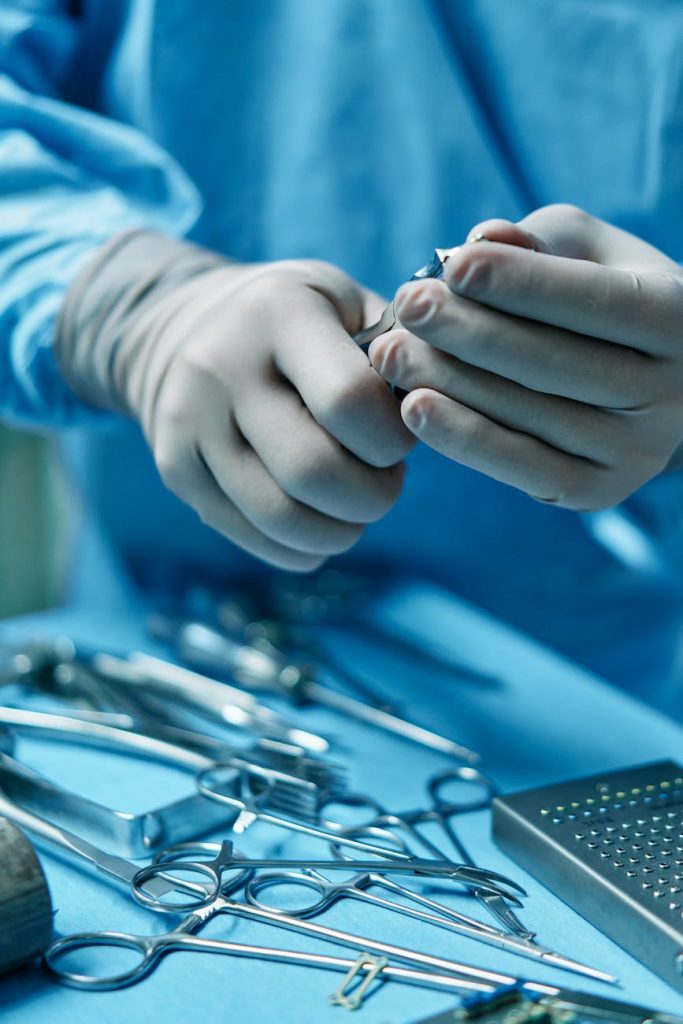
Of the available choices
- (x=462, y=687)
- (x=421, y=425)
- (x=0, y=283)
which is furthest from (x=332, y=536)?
(x=0, y=283)

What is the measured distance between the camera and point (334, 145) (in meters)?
1.00

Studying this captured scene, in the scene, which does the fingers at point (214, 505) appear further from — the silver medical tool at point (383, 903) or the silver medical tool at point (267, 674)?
the silver medical tool at point (383, 903)

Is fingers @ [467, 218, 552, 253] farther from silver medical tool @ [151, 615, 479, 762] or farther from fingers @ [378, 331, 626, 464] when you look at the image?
silver medical tool @ [151, 615, 479, 762]

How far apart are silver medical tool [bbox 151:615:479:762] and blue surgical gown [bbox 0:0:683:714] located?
0.18 metres

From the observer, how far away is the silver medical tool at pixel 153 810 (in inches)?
25.6

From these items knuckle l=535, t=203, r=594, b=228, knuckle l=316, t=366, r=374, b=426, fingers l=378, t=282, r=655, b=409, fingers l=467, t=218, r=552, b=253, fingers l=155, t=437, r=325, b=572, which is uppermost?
knuckle l=535, t=203, r=594, b=228

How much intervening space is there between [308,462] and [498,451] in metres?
0.12

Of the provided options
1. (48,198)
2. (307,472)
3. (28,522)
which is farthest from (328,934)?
(28,522)

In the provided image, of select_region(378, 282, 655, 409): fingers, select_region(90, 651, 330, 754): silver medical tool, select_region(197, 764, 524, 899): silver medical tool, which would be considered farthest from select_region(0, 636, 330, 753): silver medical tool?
select_region(378, 282, 655, 409): fingers

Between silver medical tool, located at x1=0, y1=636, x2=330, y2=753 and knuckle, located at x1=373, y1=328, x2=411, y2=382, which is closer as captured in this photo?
knuckle, located at x1=373, y1=328, x2=411, y2=382

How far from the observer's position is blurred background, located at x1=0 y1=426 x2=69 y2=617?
150 centimetres

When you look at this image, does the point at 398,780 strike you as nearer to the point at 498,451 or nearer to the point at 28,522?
the point at 498,451

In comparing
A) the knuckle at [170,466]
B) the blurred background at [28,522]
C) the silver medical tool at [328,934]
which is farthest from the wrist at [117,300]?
the blurred background at [28,522]

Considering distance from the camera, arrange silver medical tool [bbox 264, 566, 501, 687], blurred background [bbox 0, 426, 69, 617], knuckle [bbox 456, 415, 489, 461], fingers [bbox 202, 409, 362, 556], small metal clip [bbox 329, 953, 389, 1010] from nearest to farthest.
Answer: small metal clip [bbox 329, 953, 389, 1010] < knuckle [bbox 456, 415, 489, 461] < fingers [bbox 202, 409, 362, 556] < silver medical tool [bbox 264, 566, 501, 687] < blurred background [bbox 0, 426, 69, 617]
